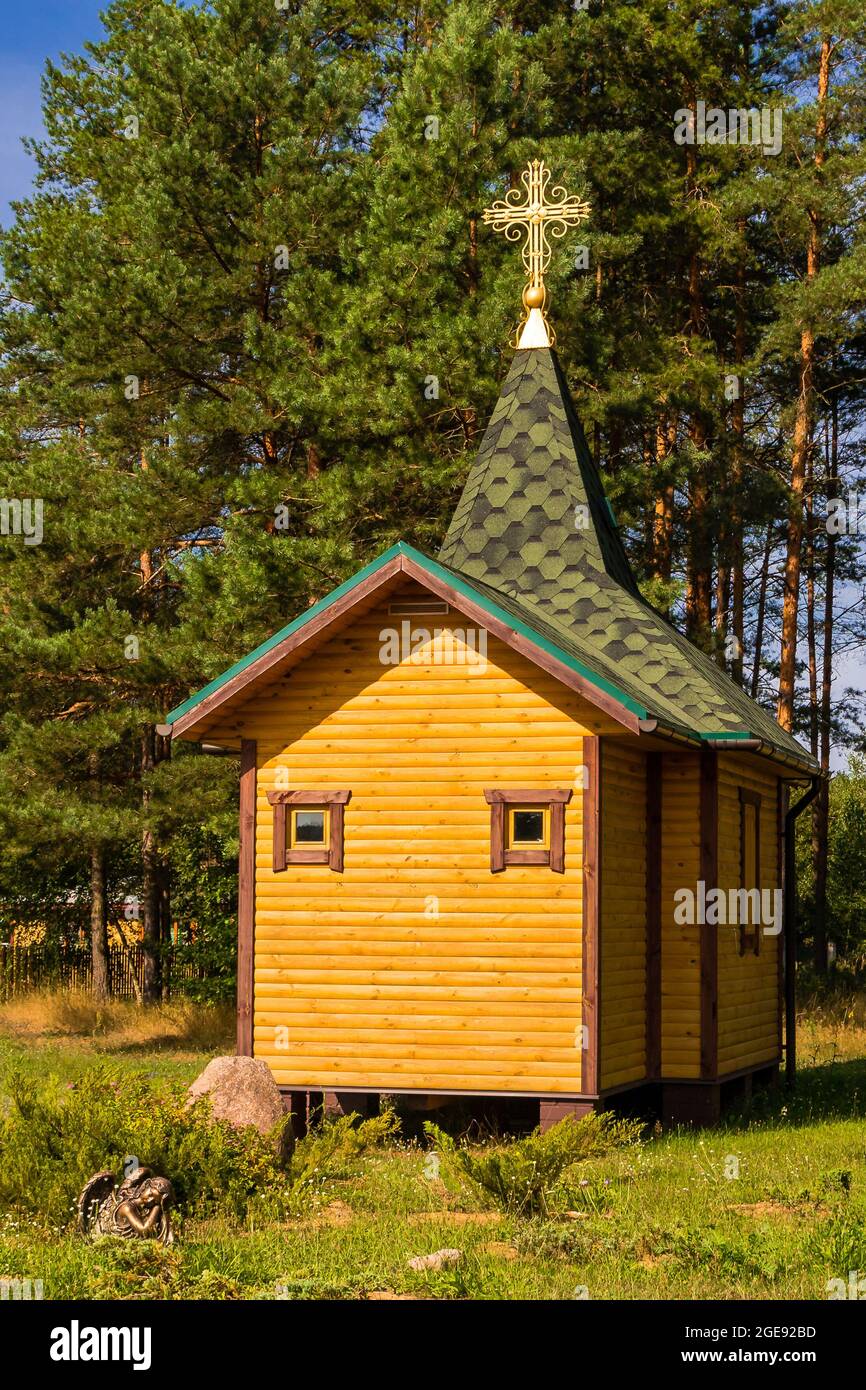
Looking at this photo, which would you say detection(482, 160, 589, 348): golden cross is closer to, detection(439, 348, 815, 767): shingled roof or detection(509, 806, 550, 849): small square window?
detection(439, 348, 815, 767): shingled roof

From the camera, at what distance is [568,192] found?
2209 cm

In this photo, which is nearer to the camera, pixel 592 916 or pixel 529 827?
pixel 592 916

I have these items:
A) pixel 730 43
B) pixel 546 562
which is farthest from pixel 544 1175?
pixel 730 43

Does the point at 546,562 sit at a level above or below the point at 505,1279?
above

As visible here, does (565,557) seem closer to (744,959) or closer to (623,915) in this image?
(623,915)

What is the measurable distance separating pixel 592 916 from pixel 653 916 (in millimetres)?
1836

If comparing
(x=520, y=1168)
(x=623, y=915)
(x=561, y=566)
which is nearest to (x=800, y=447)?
(x=561, y=566)

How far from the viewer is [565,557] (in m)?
16.8

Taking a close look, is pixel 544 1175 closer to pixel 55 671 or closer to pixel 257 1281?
pixel 257 1281

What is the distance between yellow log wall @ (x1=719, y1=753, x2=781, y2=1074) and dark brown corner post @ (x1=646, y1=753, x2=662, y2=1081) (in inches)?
28.2

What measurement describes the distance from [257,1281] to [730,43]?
1067 inches

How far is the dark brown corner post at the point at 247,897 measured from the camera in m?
14.5

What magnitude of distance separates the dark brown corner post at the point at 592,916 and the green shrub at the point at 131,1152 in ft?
10.1

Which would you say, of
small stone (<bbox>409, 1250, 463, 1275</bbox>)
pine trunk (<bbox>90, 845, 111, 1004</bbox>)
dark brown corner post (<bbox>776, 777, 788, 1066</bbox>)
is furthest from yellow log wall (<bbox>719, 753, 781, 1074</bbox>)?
pine trunk (<bbox>90, 845, 111, 1004</bbox>)
